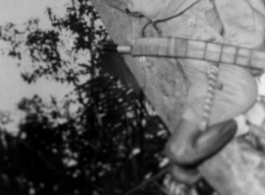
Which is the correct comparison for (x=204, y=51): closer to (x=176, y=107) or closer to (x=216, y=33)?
(x=216, y=33)

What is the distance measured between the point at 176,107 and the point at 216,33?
0.65 meters

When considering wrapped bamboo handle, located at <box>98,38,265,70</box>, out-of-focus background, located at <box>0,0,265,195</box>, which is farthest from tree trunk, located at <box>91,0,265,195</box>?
out-of-focus background, located at <box>0,0,265,195</box>

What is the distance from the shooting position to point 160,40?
2.21 meters

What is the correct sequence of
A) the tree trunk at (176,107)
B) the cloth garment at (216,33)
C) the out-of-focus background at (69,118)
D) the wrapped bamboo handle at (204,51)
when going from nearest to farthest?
the tree trunk at (176,107), the cloth garment at (216,33), the wrapped bamboo handle at (204,51), the out-of-focus background at (69,118)

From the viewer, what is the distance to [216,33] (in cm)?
227

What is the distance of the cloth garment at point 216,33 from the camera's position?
1.98 m

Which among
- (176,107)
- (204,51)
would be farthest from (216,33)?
(176,107)

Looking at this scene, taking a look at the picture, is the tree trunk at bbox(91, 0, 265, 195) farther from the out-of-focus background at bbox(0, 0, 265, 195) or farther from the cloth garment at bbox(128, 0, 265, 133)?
the out-of-focus background at bbox(0, 0, 265, 195)

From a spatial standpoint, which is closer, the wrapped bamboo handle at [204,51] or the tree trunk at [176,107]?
the tree trunk at [176,107]

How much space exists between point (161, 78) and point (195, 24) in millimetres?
499

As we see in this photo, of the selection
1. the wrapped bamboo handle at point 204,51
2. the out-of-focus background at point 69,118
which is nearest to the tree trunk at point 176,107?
the wrapped bamboo handle at point 204,51

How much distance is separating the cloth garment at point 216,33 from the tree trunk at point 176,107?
0.10m

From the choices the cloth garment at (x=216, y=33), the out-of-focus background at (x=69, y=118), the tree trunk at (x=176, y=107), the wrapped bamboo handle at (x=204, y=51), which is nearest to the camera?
the tree trunk at (x=176, y=107)

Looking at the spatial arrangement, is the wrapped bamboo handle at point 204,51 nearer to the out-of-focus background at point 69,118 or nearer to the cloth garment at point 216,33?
the cloth garment at point 216,33
